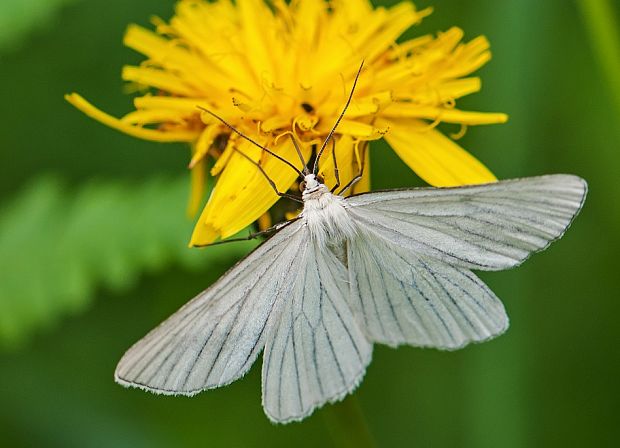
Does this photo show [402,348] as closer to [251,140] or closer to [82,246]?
[82,246]

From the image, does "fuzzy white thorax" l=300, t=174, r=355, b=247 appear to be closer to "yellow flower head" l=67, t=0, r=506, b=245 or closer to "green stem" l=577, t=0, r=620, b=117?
"yellow flower head" l=67, t=0, r=506, b=245

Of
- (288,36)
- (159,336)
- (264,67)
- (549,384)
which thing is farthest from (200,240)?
(549,384)

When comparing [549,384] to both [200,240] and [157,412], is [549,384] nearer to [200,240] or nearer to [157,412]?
[157,412]

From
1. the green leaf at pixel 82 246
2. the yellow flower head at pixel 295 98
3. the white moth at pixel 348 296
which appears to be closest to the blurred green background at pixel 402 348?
the green leaf at pixel 82 246

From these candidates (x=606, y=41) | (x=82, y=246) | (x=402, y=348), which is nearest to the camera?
(x=606, y=41)

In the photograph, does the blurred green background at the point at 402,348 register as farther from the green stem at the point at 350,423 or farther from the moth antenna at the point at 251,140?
the green stem at the point at 350,423

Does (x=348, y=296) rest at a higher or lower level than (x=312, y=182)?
lower

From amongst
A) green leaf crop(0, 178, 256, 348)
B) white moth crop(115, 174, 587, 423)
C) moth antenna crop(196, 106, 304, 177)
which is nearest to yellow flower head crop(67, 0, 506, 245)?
moth antenna crop(196, 106, 304, 177)

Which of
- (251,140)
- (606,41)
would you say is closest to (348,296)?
(251,140)
